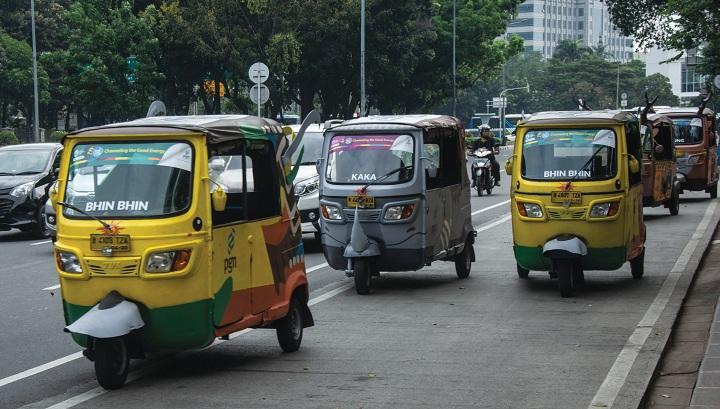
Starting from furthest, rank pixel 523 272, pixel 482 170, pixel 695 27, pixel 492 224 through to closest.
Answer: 1. pixel 482 170
2. pixel 492 224
3. pixel 695 27
4. pixel 523 272

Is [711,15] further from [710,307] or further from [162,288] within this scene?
[162,288]

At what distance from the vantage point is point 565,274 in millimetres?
14523

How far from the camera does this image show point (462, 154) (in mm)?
16734

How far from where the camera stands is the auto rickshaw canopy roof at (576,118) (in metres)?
15.1

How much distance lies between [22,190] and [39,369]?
1363 cm

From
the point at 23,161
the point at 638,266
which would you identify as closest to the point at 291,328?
the point at 638,266

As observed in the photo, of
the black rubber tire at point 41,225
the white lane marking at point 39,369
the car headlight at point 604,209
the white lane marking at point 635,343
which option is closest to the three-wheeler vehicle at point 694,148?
the white lane marking at point 635,343

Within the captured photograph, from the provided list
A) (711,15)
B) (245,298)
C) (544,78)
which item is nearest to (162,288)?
(245,298)

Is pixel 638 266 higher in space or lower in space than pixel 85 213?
lower

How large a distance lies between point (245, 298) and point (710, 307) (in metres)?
6.03

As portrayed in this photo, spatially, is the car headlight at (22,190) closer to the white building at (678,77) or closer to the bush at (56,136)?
the bush at (56,136)

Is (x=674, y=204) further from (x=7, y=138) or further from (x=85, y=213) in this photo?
(x=7, y=138)

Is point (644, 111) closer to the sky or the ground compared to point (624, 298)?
closer to the sky

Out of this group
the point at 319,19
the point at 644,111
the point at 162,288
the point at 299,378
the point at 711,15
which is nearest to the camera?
the point at 162,288
